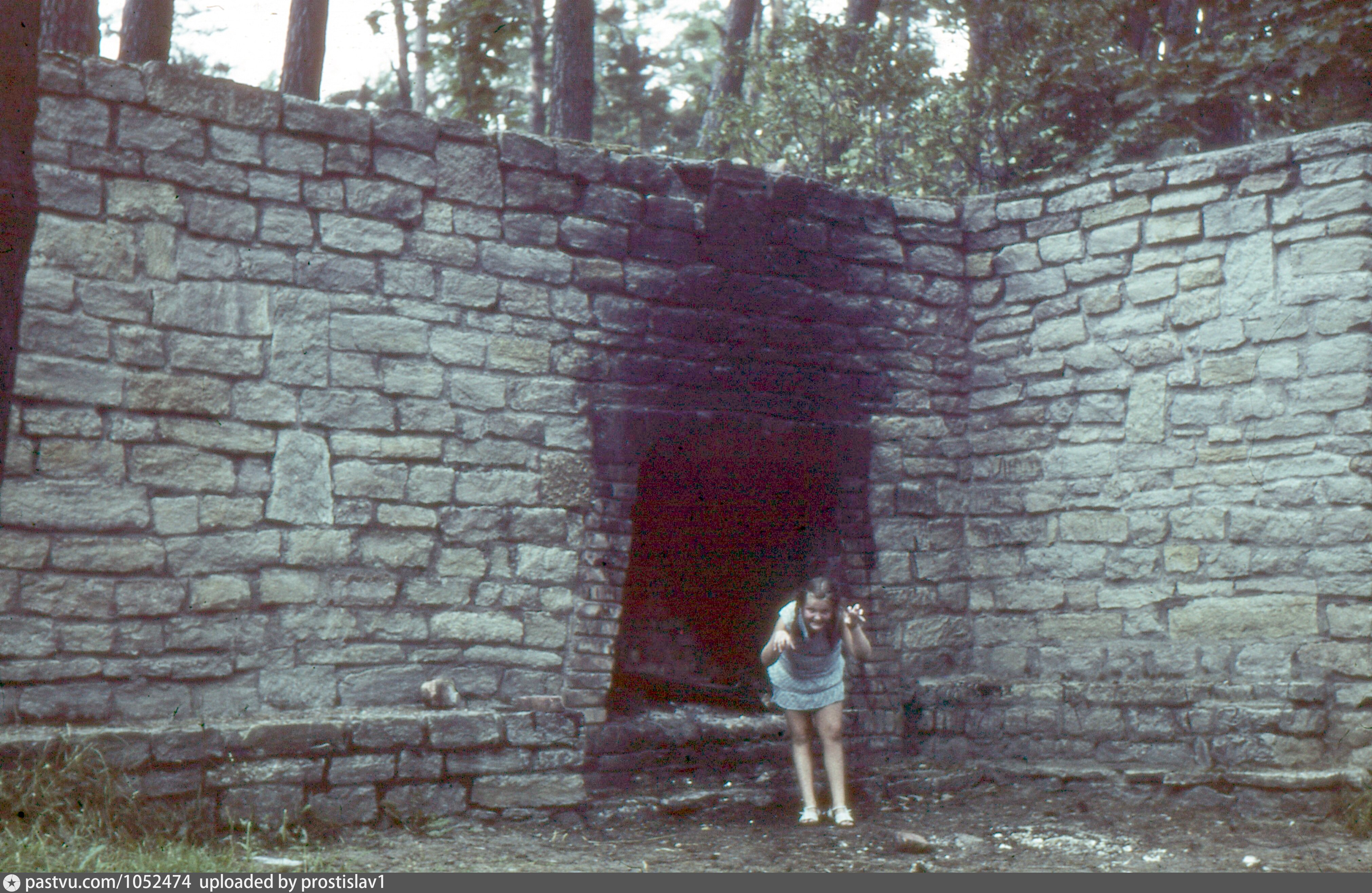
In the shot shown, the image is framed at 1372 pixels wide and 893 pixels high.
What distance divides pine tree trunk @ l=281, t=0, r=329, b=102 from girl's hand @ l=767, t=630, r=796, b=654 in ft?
19.6

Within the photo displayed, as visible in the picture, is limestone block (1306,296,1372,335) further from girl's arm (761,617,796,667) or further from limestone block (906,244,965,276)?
girl's arm (761,617,796,667)

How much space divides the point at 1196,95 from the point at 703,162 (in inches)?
211

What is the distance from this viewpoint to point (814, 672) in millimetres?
5641

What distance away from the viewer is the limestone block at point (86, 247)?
15.6ft

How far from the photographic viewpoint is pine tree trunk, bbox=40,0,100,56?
281 inches

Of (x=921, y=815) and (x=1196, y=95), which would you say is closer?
(x=921, y=815)

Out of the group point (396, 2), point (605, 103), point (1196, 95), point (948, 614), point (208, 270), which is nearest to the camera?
point (208, 270)

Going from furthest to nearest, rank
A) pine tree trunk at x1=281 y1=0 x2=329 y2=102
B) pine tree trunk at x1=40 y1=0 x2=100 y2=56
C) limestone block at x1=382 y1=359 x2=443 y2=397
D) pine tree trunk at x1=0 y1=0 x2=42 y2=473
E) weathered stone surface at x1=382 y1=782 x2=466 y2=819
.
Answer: pine tree trunk at x1=281 y1=0 x2=329 y2=102, pine tree trunk at x1=40 y1=0 x2=100 y2=56, limestone block at x1=382 y1=359 x2=443 y2=397, weathered stone surface at x1=382 y1=782 x2=466 y2=819, pine tree trunk at x1=0 y1=0 x2=42 y2=473

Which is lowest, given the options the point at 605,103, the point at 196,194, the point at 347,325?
the point at 347,325

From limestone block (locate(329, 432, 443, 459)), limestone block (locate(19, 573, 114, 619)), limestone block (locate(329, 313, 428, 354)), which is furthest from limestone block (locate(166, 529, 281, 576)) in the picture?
limestone block (locate(329, 313, 428, 354))

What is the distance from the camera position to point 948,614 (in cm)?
660

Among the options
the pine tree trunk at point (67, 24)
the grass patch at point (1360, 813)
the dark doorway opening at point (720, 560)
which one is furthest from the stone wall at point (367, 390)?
the pine tree trunk at point (67, 24)
